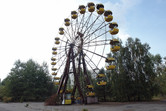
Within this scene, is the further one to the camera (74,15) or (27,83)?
(27,83)

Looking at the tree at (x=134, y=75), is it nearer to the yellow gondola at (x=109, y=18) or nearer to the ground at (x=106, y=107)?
the ground at (x=106, y=107)

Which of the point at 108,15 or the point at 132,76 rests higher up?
the point at 108,15

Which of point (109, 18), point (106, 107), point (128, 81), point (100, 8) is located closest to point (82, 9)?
point (100, 8)

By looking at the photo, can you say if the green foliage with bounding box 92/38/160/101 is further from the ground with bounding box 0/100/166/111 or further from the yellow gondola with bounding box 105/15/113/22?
the yellow gondola with bounding box 105/15/113/22

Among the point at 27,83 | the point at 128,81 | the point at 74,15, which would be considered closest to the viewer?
the point at 74,15

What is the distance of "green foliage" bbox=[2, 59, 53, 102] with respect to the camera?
41.4 m

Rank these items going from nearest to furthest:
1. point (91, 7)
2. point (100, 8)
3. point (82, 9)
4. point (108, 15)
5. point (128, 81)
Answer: point (108, 15)
point (100, 8)
point (91, 7)
point (82, 9)
point (128, 81)

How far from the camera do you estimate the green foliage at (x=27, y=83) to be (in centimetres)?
4141

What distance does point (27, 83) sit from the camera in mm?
41781

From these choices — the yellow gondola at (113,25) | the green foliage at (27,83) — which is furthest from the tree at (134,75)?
the green foliage at (27,83)

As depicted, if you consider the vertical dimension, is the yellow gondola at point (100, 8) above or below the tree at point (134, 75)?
above

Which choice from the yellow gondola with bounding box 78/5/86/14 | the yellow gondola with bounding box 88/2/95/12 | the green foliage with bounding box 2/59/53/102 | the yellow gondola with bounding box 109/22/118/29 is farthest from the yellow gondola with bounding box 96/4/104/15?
the green foliage with bounding box 2/59/53/102

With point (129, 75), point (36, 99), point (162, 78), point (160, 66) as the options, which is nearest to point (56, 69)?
point (129, 75)

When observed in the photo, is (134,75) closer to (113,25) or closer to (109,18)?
(113,25)
